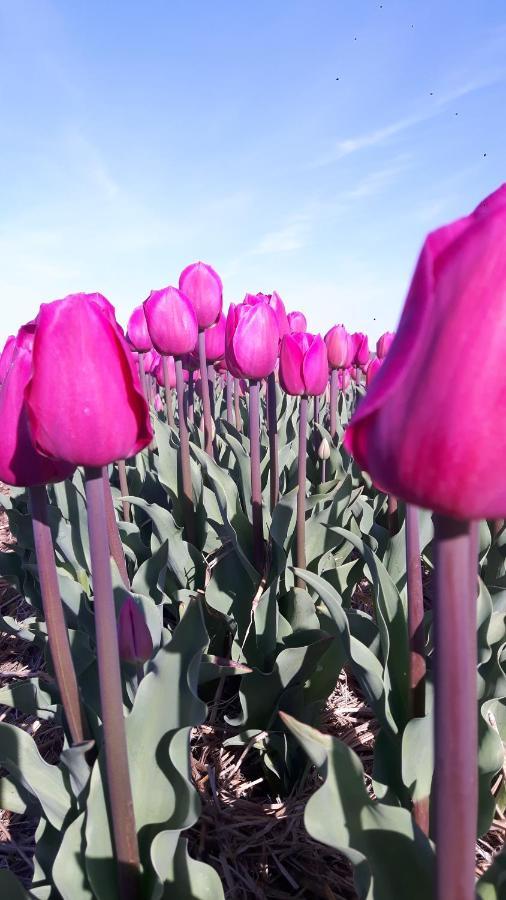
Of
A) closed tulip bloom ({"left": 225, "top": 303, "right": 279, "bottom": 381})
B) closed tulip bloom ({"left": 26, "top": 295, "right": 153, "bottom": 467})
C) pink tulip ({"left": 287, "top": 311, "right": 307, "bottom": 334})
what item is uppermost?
pink tulip ({"left": 287, "top": 311, "right": 307, "bottom": 334})

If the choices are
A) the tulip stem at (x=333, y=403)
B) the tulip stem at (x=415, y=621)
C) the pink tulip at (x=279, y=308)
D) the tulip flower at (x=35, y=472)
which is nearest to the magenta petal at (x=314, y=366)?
the pink tulip at (x=279, y=308)

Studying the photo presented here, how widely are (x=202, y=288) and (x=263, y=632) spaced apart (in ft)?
4.49

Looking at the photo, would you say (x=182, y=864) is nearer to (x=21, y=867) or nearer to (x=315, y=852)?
(x=315, y=852)

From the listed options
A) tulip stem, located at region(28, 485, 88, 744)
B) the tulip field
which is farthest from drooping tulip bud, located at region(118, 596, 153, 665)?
tulip stem, located at region(28, 485, 88, 744)

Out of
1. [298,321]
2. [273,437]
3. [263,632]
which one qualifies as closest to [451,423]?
[263,632]

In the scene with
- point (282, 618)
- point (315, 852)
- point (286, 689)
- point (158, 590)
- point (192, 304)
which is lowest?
point (315, 852)

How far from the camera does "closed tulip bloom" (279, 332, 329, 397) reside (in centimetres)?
206

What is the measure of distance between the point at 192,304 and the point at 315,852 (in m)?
1.80

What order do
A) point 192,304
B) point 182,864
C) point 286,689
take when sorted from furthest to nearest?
1. point 192,304
2. point 286,689
3. point 182,864

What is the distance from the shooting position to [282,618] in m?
1.81

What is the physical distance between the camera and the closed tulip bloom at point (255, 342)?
196cm

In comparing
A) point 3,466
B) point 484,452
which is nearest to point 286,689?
point 3,466

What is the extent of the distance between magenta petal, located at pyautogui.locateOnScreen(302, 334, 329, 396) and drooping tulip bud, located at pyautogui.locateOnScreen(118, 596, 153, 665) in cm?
105

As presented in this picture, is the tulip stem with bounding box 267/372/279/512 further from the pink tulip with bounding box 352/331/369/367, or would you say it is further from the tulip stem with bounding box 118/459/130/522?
the pink tulip with bounding box 352/331/369/367
